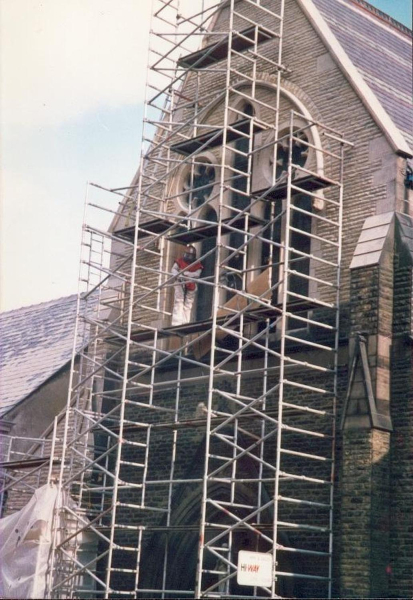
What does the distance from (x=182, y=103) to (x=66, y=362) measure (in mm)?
7488

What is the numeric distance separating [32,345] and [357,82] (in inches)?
574

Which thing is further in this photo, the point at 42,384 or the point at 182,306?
the point at 42,384

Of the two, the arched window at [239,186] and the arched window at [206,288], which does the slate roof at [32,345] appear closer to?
the arched window at [206,288]

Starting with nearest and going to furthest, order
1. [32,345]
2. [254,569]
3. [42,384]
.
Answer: [254,569] → [42,384] → [32,345]

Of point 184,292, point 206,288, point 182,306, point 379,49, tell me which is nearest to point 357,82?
point 379,49

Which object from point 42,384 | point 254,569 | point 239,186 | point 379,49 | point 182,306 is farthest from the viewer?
point 42,384

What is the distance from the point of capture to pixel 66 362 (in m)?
28.5

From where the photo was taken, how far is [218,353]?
2111cm

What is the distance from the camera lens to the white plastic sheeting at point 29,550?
21.5 meters

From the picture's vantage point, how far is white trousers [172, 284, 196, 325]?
22391 millimetres

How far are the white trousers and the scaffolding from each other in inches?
7.2

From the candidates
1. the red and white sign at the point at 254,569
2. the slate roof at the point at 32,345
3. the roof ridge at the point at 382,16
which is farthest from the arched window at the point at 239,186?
the slate roof at the point at 32,345

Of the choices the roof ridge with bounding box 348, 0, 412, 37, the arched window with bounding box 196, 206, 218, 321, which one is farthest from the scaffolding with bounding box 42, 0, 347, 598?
the roof ridge with bounding box 348, 0, 412, 37

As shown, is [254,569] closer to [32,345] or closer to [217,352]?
[217,352]
